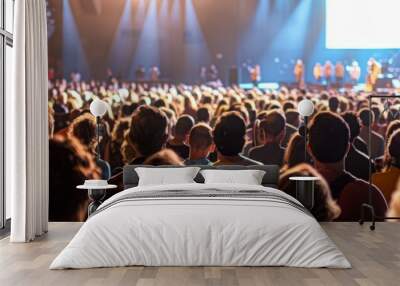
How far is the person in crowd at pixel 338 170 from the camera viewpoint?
26.2ft

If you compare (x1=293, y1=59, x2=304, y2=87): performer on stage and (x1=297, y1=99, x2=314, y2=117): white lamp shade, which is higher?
(x1=293, y1=59, x2=304, y2=87): performer on stage

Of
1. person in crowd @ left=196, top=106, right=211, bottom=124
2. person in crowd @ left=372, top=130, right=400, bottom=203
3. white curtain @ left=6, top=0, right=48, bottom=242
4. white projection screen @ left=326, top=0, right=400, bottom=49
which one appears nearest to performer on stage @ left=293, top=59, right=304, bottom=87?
white projection screen @ left=326, top=0, right=400, bottom=49

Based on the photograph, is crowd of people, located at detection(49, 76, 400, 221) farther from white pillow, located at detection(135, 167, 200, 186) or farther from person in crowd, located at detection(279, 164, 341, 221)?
white pillow, located at detection(135, 167, 200, 186)

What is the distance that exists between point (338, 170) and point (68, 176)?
348 centimetres

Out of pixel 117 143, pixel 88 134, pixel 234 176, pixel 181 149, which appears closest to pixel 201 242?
pixel 234 176

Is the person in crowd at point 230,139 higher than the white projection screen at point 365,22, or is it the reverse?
the white projection screen at point 365,22

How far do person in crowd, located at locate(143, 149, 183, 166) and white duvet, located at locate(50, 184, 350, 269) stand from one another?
2808mm

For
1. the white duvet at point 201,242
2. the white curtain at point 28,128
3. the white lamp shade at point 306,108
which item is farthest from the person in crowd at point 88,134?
the white duvet at point 201,242

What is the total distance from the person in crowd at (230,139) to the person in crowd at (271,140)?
12 centimetres

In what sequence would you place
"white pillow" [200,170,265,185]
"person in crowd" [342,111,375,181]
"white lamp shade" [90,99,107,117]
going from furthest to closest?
1. "person in crowd" [342,111,375,181]
2. "white lamp shade" [90,99,107,117]
3. "white pillow" [200,170,265,185]

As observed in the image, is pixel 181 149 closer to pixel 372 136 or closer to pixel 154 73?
pixel 154 73

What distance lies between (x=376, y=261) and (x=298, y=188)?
92.8 inches

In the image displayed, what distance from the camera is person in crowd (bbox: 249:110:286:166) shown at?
800 cm

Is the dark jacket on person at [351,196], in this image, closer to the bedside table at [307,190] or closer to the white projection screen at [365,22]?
the bedside table at [307,190]
